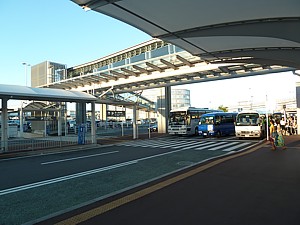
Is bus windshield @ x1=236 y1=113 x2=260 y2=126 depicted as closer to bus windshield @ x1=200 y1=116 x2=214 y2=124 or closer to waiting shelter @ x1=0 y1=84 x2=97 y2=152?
bus windshield @ x1=200 y1=116 x2=214 y2=124

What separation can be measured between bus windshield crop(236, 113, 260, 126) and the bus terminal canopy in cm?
1261

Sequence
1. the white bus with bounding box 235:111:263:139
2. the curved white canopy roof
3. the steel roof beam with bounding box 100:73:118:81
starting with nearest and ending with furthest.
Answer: the curved white canopy roof
the white bus with bounding box 235:111:263:139
the steel roof beam with bounding box 100:73:118:81

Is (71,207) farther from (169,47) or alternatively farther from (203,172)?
(169,47)

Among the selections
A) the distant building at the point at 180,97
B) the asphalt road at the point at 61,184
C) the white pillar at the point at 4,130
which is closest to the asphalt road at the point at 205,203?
the asphalt road at the point at 61,184

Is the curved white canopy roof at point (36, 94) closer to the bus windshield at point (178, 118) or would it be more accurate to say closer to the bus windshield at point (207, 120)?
the bus windshield at point (178, 118)

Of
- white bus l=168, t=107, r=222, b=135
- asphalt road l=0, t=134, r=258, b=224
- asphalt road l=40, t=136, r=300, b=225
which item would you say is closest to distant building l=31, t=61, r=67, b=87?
white bus l=168, t=107, r=222, b=135

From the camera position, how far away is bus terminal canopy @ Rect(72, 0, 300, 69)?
19.1ft

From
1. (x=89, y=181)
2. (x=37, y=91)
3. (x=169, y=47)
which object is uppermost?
(x=169, y=47)

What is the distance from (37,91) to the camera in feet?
55.6

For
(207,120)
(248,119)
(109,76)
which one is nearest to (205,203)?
(248,119)

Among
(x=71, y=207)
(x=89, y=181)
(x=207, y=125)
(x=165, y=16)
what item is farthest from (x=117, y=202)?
(x=207, y=125)

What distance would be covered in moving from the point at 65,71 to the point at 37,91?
2093 centimetres

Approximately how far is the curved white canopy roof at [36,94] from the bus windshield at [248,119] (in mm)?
13697

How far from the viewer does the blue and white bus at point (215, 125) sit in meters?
24.9
